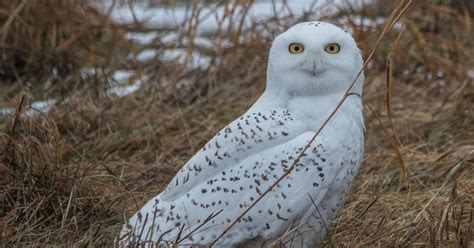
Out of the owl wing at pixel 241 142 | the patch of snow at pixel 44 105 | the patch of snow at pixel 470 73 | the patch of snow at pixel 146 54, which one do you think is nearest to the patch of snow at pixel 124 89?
the patch of snow at pixel 44 105

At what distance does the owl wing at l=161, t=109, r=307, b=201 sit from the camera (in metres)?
3.90

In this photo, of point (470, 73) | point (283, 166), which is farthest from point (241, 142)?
point (470, 73)

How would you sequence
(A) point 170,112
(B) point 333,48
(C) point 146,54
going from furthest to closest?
(C) point 146,54 < (A) point 170,112 < (B) point 333,48

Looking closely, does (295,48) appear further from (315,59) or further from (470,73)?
(470,73)

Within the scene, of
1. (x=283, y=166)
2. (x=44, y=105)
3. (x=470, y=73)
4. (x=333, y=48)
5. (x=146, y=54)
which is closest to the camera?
(x=283, y=166)

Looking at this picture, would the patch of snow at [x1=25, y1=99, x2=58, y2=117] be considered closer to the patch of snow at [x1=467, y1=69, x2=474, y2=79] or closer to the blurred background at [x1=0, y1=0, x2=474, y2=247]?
the blurred background at [x1=0, y1=0, x2=474, y2=247]

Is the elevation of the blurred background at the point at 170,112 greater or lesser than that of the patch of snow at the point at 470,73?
greater

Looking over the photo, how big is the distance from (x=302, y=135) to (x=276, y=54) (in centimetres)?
34

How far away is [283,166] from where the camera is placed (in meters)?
3.83

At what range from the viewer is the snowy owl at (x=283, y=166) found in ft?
12.5

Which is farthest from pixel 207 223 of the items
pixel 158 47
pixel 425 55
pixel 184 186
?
pixel 158 47

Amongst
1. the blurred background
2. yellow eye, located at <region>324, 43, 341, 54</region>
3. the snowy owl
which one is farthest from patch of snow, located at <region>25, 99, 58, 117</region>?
yellow eye, located at <region>324, 43, 341, 54</region>

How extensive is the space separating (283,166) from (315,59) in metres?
0.41

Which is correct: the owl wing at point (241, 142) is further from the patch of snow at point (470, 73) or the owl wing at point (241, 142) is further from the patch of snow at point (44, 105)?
the patch of snow at point (470, 73)
